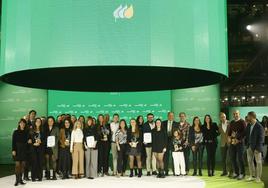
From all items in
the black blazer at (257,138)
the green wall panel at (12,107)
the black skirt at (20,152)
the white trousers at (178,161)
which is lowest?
the white trousers at (178,161)

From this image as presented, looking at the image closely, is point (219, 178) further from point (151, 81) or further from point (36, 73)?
point (36, 73)

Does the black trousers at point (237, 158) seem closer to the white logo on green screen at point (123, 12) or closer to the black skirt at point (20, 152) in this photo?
the black skirt at point (20, 152)

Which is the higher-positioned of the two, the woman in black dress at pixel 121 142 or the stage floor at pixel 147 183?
the woman in black dress at pixel 121 142

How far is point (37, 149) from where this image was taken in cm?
840

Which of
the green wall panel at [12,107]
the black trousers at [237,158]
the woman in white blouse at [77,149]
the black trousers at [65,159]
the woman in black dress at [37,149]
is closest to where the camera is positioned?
the woman in black dress at [37,149]

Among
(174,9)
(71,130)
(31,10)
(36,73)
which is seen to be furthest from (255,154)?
(31,10)

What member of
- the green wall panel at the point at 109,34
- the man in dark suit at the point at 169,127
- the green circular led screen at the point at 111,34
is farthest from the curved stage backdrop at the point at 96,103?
the green wall panel at the point at 109,34

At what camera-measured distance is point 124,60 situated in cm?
357

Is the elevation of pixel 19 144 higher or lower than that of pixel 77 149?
higher

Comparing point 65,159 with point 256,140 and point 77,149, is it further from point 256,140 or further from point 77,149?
point 256,140

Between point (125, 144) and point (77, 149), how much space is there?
1.02 metres

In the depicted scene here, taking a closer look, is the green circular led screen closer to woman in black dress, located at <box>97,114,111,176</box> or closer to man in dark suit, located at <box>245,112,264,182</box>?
man in dark suit, located at <box>245,112,264,182</box>

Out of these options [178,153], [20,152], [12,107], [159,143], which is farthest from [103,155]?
[12,107]

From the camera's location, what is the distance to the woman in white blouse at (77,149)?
8.56 meters
